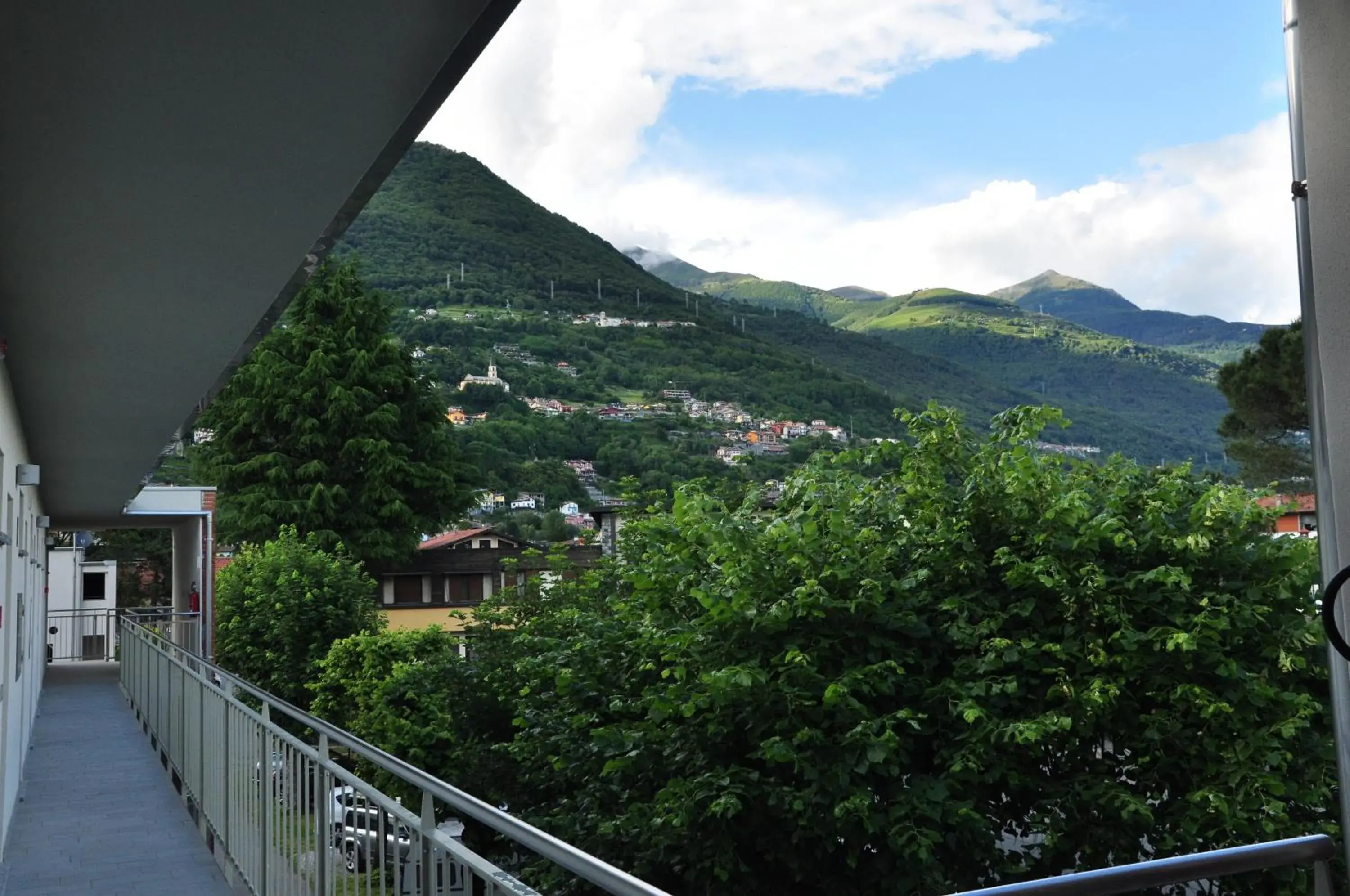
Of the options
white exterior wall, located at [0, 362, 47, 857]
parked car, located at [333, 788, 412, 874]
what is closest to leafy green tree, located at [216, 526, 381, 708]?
white exterior wall, located at [0, 362, 47, 857]

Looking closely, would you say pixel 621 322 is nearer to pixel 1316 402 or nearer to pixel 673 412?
pixel 673 412

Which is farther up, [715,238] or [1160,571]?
[715,238]

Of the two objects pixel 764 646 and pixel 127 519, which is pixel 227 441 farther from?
pixel 764 646

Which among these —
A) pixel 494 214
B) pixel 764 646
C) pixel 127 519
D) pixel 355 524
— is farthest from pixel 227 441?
pixel 494 214

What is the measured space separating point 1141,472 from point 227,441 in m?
28.0

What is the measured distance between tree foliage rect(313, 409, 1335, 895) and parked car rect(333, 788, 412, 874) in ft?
6.46

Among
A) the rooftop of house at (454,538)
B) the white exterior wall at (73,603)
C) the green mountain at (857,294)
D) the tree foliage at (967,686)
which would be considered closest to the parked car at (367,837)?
the tree foliage at (967,686)

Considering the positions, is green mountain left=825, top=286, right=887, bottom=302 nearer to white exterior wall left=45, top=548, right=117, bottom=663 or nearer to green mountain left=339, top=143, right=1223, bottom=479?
green mountain left=339, top=143, right=1223, bottom=479

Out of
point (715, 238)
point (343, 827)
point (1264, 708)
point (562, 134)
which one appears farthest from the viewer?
point (715, 238)

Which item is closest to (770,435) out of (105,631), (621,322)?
(621,322)

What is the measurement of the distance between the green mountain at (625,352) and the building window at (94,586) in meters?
15.5

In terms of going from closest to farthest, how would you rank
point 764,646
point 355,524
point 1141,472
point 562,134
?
point 764,646 → point 1141,472 → point 355,524 → point 562,134

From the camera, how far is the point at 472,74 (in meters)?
2.33

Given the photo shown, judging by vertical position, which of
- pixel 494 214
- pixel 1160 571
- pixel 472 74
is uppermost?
pixel 494 214
